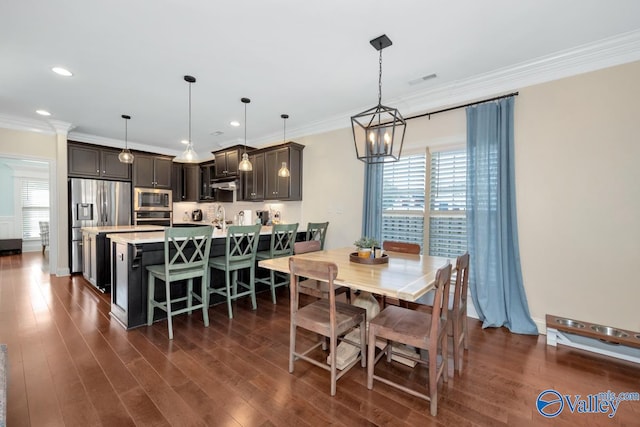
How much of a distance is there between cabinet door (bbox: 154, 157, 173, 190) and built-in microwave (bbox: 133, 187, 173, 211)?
0.15m

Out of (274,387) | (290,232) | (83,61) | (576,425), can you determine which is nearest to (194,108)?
(83,61)

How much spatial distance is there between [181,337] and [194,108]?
323 cm

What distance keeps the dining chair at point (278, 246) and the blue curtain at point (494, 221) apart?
230 centimetres

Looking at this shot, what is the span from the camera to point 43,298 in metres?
3.76

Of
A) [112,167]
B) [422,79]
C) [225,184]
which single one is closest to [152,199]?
[112,167]

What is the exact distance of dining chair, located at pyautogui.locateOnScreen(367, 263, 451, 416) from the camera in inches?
65.9

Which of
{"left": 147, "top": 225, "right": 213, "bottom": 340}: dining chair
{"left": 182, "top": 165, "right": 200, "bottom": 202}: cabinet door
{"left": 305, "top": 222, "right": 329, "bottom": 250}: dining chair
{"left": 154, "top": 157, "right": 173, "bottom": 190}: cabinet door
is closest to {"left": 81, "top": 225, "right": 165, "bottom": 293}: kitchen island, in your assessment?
{"left": 147, "top": 225, "right": 213, "bottom": 340}: dining chair

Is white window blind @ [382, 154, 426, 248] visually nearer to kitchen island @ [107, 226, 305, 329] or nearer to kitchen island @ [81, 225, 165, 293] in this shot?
kitchen island @ [107, 226, 305, 329]

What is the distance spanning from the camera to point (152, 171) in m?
6.32

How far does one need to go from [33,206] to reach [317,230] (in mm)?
9049

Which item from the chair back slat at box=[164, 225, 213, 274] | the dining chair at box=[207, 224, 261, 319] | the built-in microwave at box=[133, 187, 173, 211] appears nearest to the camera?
the chair back slat at box=[164, 225, 213, 274]

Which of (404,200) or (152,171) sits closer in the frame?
(404,200)

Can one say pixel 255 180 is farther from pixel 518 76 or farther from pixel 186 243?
pixel 518 76

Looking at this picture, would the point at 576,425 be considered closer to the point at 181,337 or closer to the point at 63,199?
the point at 181,337
